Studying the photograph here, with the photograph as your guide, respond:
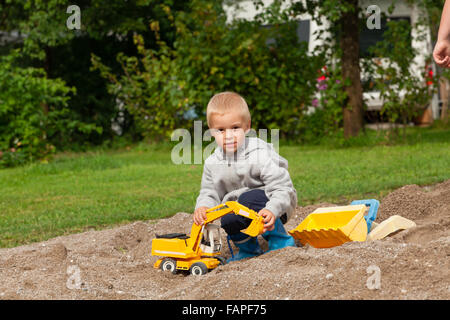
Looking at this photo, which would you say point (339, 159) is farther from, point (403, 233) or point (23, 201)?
point (403, 233)

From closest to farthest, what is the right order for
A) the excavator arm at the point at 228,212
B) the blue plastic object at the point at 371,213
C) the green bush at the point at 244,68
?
1. the excavator arm at the point at 228,212
2. the blue plastic object at the point at 371,213
3. the green bush at the point at 244,68

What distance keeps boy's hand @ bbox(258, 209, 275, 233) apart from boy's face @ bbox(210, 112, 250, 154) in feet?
1.36

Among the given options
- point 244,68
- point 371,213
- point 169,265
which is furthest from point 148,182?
point 169,265

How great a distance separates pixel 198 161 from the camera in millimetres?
10109

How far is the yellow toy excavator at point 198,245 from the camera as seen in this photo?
11.5 ft

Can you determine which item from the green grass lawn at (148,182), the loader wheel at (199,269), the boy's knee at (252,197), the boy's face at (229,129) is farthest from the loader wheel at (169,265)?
the green grass lawn at (148,182)

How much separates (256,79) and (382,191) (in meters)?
5.33

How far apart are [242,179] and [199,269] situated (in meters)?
0.59

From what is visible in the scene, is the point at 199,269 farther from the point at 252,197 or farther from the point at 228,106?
the point at 228,106

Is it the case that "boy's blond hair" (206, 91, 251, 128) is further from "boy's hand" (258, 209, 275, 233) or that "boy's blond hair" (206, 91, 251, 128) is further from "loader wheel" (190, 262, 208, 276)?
"loader wheel" (190, 262, 208, 276)

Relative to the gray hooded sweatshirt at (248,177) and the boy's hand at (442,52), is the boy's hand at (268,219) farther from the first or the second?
the boy's hand at (442,52)

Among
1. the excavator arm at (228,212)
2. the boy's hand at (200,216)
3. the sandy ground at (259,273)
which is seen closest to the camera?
the sandy ground at (259,273)

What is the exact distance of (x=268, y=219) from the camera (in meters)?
3.53
